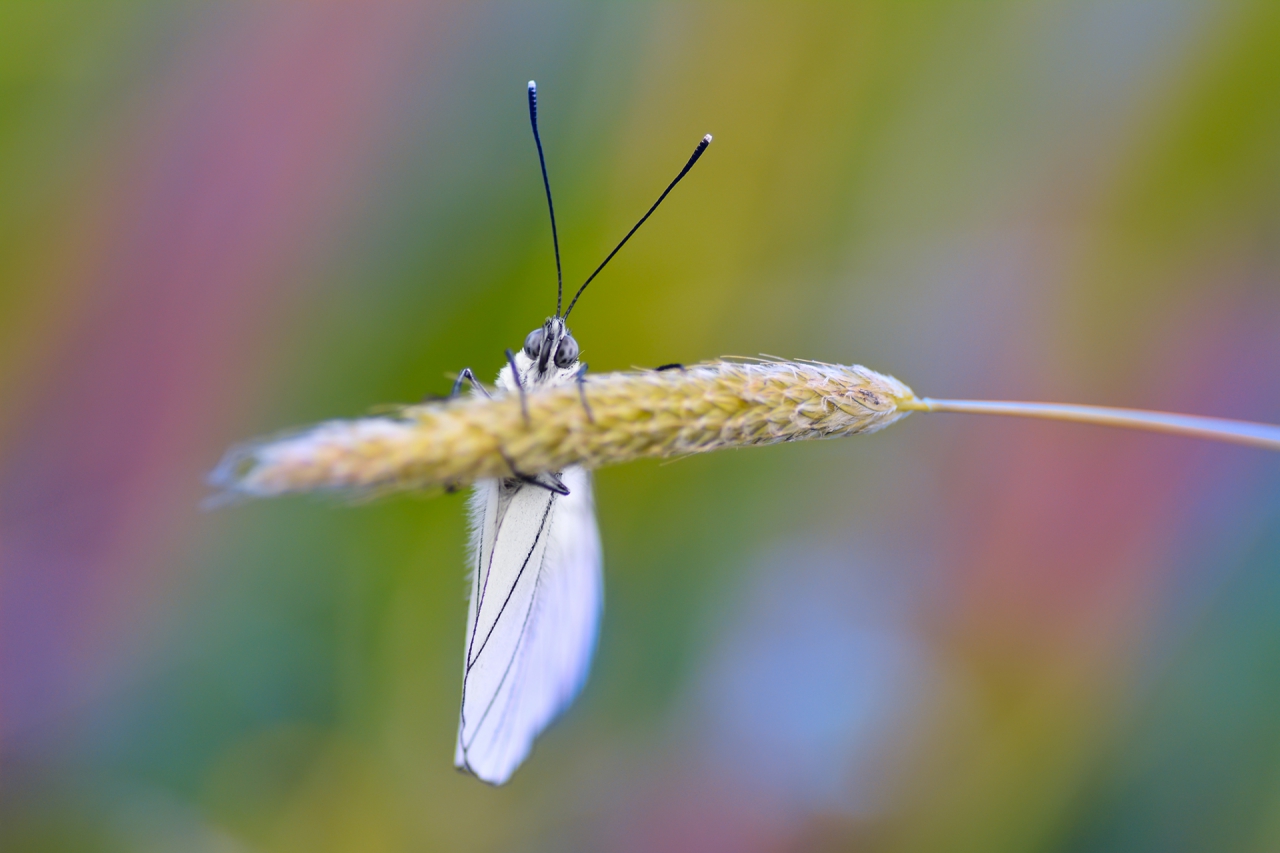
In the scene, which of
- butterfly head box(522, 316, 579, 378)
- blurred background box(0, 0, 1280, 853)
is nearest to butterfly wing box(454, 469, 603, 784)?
butterfly head box(522, 316, 579, 378)

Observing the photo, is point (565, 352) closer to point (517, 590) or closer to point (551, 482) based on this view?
point (551, 482)

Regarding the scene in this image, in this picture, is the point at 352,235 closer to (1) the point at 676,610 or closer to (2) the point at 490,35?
(2) the point at 490,35

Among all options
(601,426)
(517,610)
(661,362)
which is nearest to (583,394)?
(601,426)

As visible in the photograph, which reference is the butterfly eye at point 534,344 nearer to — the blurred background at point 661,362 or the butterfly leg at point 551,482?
the butterfly leg at point 551,482

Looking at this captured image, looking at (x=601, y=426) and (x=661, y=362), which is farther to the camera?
(x=661, y=362)

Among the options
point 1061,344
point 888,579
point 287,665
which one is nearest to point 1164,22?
point 1061,344

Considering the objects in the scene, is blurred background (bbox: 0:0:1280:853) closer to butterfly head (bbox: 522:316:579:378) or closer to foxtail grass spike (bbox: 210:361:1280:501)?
butterfly head (bbox: 522:316:579:378)

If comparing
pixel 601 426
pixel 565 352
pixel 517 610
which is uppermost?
pixel 565 352
